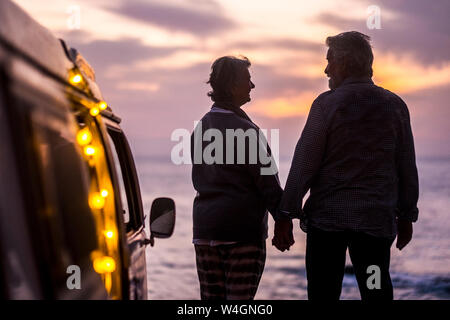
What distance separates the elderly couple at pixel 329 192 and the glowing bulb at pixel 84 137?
1305 mm

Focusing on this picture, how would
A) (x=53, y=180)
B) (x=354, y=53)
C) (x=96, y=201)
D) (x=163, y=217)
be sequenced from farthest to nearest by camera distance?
(x=163, y=217), (x=354, y=53), (x=96, y=201), (x=53, y=180)

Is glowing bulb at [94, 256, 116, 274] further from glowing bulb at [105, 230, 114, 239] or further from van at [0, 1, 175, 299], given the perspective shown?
glowing bulb at [105, 230, 114, 239]

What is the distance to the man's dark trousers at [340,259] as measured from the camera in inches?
140

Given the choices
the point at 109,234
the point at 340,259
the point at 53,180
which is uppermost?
the point at 53,180

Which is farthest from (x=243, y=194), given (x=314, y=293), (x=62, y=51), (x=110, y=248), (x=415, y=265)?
(x=415, y=265)

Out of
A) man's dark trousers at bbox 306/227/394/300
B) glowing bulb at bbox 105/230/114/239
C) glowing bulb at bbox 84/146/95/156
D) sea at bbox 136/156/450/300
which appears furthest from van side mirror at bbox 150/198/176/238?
sea at bbox 136/156/450/300

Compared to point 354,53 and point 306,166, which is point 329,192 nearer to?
point 306,166

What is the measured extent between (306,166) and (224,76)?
0.75 metres

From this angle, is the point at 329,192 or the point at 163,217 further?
the point at 163,217

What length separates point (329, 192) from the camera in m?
3.61

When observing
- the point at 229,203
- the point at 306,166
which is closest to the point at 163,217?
the point at 229,203

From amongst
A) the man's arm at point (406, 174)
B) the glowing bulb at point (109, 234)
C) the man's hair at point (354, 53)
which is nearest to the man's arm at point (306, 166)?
the man's hair at point (354, 53)

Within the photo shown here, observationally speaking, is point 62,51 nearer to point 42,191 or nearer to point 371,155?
point 42,191

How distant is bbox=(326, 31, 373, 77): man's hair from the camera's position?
3.70 metres
